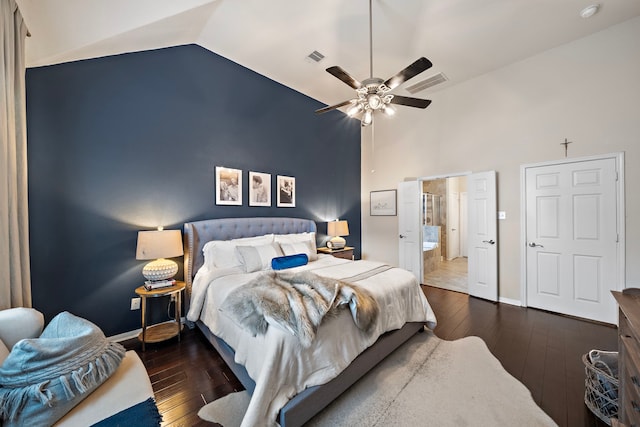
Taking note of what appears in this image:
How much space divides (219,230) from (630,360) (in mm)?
3549

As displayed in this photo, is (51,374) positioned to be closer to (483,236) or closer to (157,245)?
(157,245)

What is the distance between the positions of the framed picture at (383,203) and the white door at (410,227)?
0.18 metres

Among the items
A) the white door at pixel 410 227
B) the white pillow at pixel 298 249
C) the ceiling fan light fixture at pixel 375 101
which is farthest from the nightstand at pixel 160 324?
the white door at pixel 410 227

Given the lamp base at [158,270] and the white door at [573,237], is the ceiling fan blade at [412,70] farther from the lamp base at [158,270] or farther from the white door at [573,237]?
the lamp base at [158,270]

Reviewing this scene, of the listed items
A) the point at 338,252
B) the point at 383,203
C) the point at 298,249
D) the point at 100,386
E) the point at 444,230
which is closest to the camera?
the point at 100,386

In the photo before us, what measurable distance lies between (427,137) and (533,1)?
2228 millimetres

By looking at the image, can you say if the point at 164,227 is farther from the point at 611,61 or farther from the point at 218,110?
the point at 611,61

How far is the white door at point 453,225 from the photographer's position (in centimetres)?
707

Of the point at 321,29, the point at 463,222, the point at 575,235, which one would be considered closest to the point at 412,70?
the point at 321,29

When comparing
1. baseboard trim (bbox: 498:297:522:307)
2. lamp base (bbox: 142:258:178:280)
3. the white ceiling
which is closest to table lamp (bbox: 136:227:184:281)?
lamp base (bbox: 142:258:178:280)

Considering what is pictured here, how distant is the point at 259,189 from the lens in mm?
3828

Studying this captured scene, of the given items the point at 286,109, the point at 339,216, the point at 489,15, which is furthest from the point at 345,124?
the point at 489,15

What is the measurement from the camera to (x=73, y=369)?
1174 millimetres

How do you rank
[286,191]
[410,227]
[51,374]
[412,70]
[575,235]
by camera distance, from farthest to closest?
[410,227] < [286,191] < [575,235] < [412,70] < [51,374]
